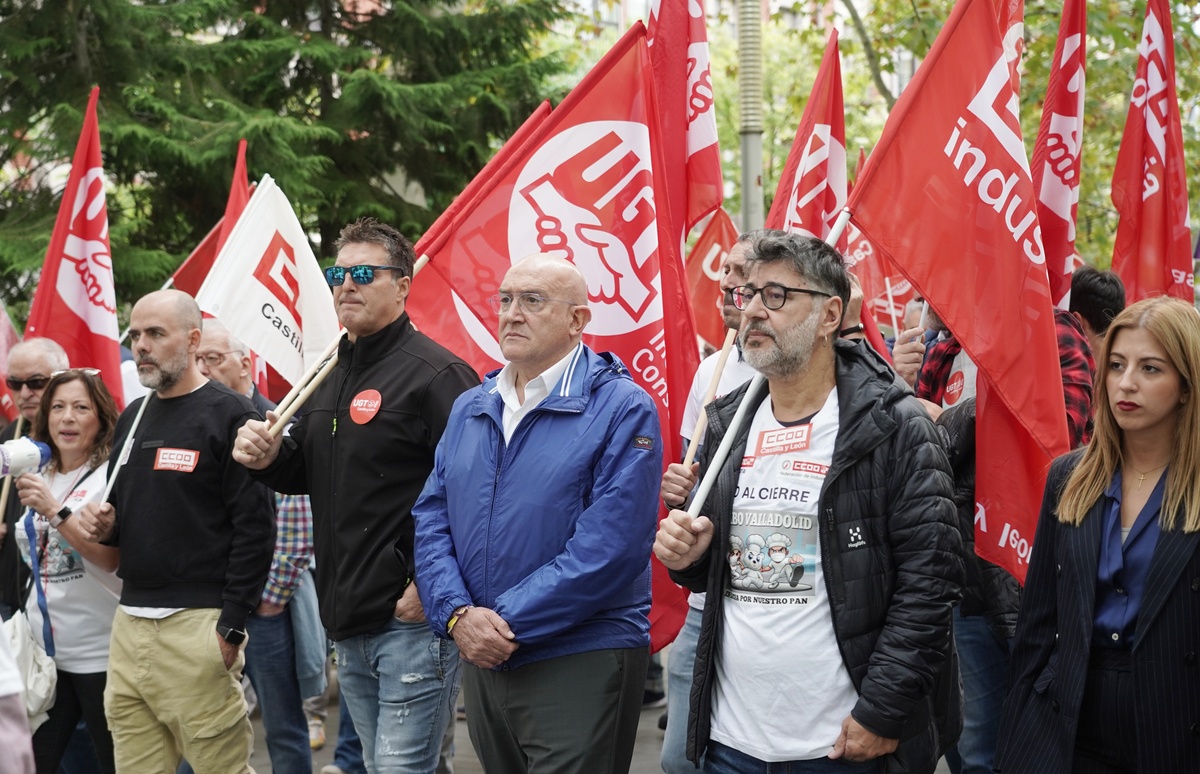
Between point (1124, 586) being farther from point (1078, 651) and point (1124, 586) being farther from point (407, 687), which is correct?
point (407, 687)

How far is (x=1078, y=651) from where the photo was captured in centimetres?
341

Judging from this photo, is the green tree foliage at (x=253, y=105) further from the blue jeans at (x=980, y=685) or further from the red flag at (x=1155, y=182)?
the blue jeans at (x=980, y=685)

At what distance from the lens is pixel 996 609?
4797 mm

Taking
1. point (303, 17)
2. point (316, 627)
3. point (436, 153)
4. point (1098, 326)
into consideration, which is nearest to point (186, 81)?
point (303, 17)

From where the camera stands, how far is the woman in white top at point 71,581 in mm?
5617

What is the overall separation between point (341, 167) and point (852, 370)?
1179 cm

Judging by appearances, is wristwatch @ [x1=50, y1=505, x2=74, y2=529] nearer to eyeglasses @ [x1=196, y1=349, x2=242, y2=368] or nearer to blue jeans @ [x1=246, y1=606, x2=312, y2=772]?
blue jeans @ [x1=246, y1=606, x2=312, y2=772]

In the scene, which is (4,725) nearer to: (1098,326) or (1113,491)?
(1113,491)

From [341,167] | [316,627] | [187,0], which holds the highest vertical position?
[187,0]

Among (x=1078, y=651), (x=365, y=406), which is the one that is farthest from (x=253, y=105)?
(x=1078, y=651)

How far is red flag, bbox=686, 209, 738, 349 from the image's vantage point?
9.41 meters

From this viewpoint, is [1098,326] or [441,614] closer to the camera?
[441,614]

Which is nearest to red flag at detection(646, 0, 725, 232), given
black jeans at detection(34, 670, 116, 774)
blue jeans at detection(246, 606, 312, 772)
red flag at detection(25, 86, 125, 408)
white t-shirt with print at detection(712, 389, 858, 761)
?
white t-shirt with print at detection(712, 389, 858, 761)

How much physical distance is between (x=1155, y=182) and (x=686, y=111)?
2.41 metres
